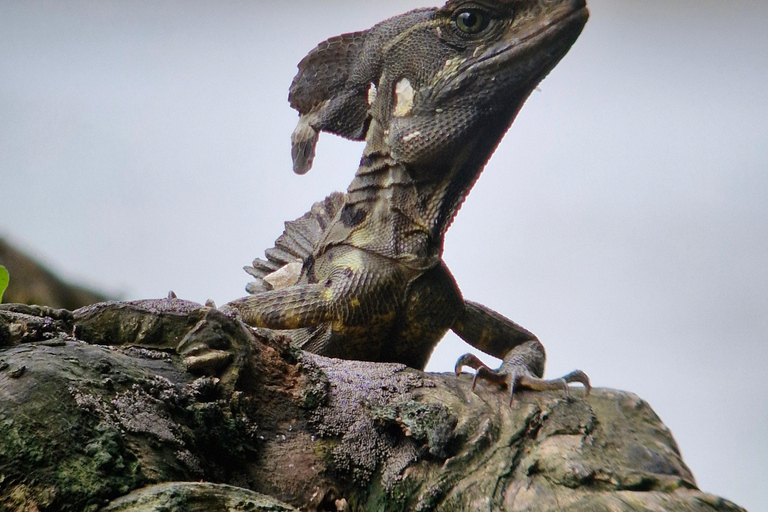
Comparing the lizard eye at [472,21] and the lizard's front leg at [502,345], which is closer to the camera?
the lizard's front leg at [502,345]

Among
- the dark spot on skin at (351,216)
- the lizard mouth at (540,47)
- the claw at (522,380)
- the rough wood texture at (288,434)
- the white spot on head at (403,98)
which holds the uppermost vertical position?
the lizard mouth at (540,47)

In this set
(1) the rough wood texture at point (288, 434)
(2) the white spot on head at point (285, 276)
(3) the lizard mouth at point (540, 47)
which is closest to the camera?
(1) the rough wood texture at point (288, 434)

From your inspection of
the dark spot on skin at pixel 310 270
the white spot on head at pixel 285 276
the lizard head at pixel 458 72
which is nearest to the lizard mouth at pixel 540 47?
the lizard head at pixel 458 72

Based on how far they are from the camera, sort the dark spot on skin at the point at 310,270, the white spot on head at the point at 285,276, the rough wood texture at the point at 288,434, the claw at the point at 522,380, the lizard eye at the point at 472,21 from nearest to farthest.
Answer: the rough wood texture at the point at 288,434 → the claw at the point at 522,380 → the lizard eye at the point at 472,21 → the dark spot on skin at the point at 310,270 → the white spot on head at the point at 285,276

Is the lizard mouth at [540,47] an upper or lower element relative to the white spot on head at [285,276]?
upper

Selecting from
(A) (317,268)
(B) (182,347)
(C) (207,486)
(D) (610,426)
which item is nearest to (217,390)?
(B) (182,347)

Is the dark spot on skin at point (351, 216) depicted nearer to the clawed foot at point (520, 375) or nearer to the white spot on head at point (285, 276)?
the clawed foot at point (520, 375)

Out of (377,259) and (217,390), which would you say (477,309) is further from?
(217,390)

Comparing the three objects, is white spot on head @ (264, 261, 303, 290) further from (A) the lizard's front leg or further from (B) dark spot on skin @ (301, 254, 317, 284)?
(A) the lizard's front leg
